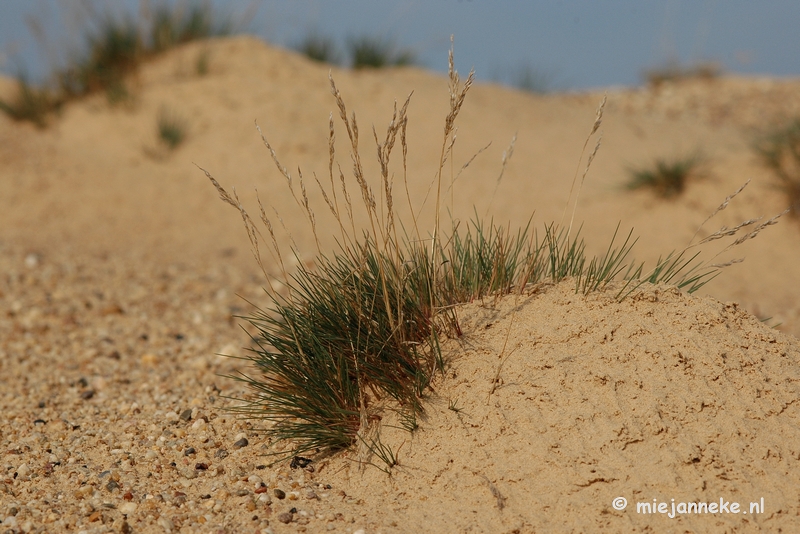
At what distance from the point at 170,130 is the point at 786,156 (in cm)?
686

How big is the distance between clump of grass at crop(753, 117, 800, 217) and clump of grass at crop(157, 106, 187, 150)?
6.50 metres

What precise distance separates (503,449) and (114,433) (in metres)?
1.71

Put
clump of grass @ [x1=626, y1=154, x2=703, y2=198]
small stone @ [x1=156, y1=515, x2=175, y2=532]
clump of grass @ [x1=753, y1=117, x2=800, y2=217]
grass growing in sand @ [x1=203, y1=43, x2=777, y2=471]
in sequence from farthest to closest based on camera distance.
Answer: clump of grass @ [x1=626, y1=154, x2=703, y2=198], clump of grass @ [x1=753, y1=117, x2=800, y2=217], grass growing in sand @ [x1=203, y1=43, x2=777, y2=471], small stone @ [x1=156, y1=515, x2=175, y2=532]

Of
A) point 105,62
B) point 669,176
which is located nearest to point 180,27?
point 105,62

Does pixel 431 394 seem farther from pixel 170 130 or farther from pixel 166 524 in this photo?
pixel 170 130

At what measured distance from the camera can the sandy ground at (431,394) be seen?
93.3 inches

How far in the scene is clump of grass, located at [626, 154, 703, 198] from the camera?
25.4ft

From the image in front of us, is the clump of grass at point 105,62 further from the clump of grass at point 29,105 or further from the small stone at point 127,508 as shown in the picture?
the small stone at point 127,508

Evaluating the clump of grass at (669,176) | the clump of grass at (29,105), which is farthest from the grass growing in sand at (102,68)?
the clump of grass at (669,176)

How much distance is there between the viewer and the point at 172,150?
887 centimetres

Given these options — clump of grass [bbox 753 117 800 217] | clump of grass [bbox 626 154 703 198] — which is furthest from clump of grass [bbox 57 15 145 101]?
clump of grass [bbox 753 117 800 217]

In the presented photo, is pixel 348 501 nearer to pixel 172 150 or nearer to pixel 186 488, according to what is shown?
pixel 186 488

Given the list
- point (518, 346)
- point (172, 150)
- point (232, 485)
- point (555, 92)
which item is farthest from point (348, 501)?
point (555, 92)

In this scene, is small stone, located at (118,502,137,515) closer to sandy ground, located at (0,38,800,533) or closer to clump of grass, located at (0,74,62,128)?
sandy ground, located at (0,38,800,533)
